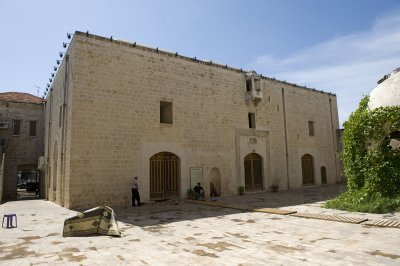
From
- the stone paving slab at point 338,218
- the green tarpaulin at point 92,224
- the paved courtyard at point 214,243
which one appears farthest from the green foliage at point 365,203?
the green tarpaulin at point 92,224

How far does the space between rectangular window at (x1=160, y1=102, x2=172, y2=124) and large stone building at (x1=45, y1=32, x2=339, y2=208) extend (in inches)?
2.6

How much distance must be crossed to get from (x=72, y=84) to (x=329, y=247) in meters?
10.7

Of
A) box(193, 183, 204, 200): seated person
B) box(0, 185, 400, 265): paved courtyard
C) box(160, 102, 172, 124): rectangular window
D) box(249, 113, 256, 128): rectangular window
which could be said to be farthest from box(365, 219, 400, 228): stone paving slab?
box(249, 113, 256, 128): rectangular window

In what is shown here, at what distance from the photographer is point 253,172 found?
55.9 feet

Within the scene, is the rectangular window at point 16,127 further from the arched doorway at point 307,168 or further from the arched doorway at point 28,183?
the arched doorway at point 307,168

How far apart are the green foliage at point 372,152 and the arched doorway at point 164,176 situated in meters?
7.47

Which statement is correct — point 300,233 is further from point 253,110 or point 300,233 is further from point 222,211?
point 253,110

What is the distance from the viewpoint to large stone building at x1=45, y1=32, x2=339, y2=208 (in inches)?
462

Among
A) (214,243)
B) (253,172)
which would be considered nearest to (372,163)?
(214,243)

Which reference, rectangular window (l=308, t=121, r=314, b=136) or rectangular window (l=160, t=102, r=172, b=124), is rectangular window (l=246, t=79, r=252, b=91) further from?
rectangular window (l=308, t=121, r=314, b=136)

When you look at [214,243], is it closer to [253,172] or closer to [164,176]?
[164,176]

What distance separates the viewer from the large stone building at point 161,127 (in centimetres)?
1173

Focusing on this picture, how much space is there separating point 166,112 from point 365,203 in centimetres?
934

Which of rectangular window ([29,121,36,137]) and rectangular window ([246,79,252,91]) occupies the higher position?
rectangular window ([246,79,252,91])
